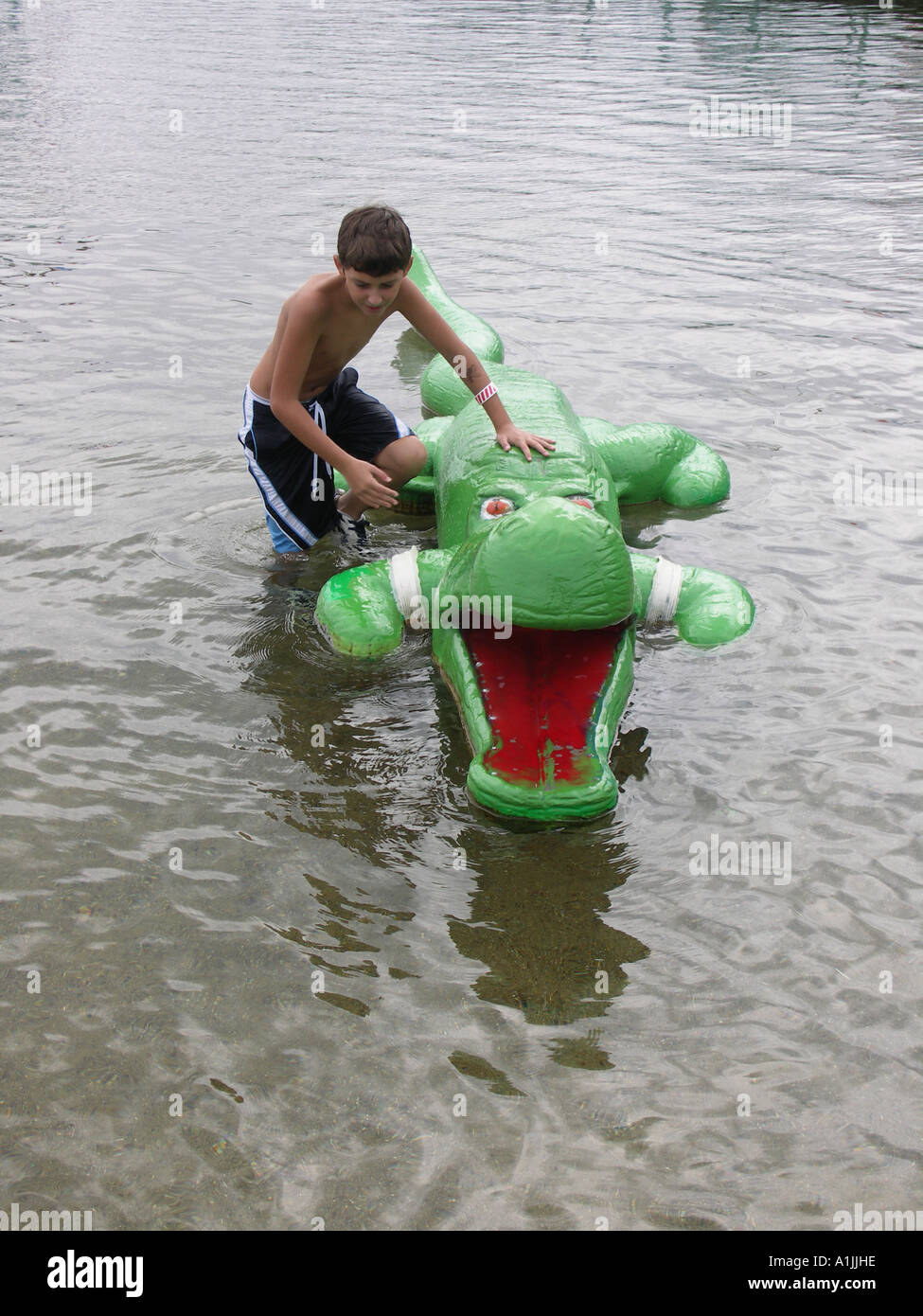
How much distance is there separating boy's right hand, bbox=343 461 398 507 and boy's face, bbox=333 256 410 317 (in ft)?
2.12

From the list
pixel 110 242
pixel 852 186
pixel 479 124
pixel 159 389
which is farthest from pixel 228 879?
pixel 479 124

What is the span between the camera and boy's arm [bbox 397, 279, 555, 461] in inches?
206

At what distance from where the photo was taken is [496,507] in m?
4.92

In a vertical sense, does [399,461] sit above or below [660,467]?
above

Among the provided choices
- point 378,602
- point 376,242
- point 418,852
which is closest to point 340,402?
point 378,602

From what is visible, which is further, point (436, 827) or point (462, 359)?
point (462, 359)

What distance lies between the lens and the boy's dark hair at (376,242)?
4.63 metres

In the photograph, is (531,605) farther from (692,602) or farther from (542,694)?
(692,602)

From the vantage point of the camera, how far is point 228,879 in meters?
3.96

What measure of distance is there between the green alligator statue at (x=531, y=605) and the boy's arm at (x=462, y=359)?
7cm

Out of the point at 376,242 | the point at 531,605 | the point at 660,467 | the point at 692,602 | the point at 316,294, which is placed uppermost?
the point at 376,242

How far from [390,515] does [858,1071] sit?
14.0ft

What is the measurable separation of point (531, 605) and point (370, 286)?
165 cm
